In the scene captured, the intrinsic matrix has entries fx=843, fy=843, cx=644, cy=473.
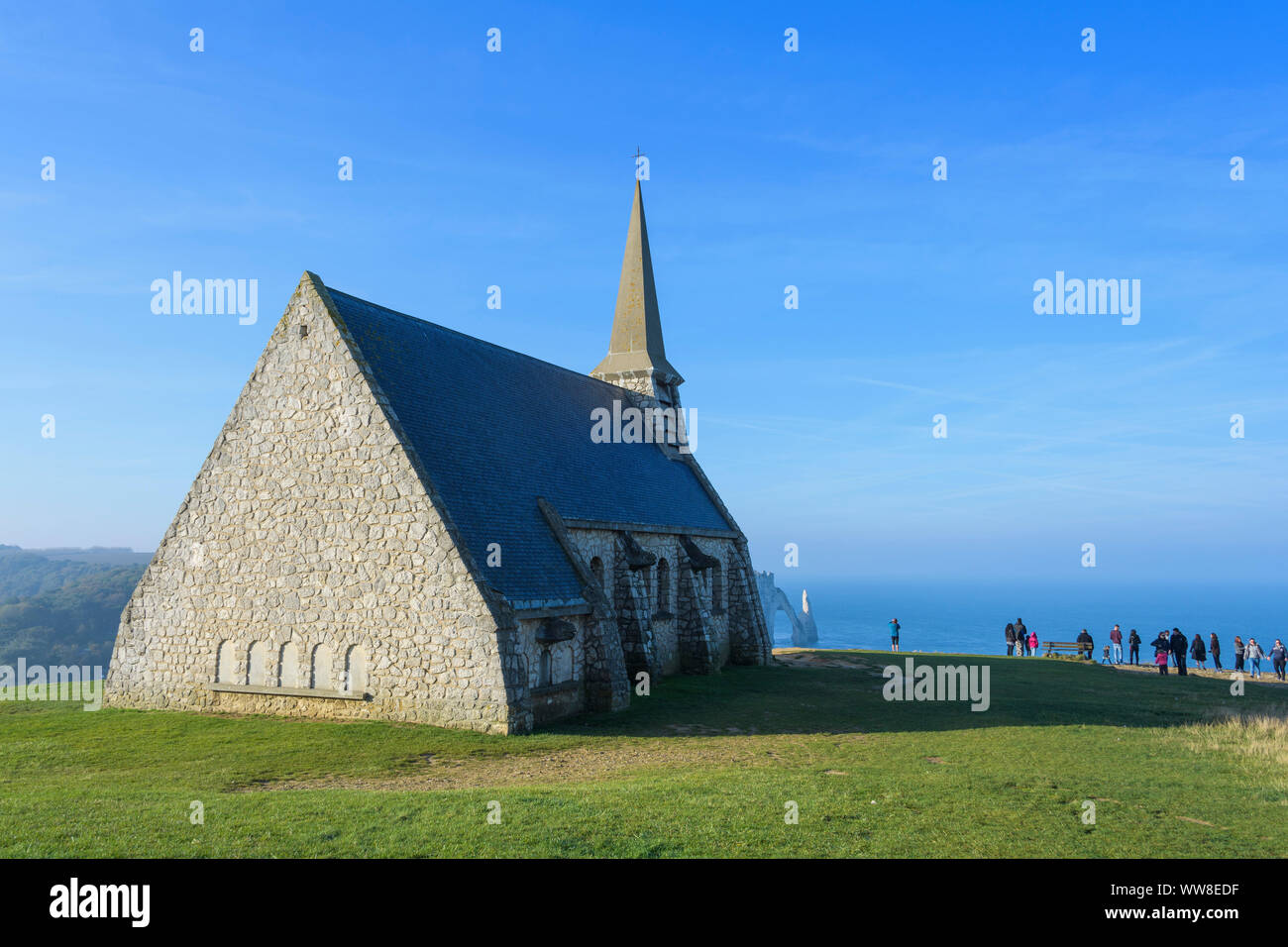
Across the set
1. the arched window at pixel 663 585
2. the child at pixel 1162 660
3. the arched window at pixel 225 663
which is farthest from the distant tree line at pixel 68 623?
the child at pixel 1162 660

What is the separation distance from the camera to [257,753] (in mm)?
16047

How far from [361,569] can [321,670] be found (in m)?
2.70

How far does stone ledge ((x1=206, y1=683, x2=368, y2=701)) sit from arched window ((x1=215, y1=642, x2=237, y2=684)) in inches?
6.4

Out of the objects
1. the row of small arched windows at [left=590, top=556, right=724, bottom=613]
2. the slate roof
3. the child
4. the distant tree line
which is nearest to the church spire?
the slate roof

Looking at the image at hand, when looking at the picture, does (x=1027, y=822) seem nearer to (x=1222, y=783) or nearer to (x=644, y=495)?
(x=1222, y=783)

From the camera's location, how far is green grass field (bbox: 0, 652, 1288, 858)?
9.73 metres

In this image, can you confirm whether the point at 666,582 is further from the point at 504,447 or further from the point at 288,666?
the point at 288,666

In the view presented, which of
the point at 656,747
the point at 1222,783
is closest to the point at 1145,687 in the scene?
the point at 1222,783

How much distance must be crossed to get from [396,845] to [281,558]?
13.0 metres

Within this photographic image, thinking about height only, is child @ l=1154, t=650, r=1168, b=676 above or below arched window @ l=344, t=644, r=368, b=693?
below

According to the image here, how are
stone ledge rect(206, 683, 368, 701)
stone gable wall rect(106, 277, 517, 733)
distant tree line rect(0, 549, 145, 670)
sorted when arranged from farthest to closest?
distant tree line rect(0, 549, 145, 670) < stone ledge rect(206, 683, 368, 701) < stone gable wall rect(106, 277, 517, 733)

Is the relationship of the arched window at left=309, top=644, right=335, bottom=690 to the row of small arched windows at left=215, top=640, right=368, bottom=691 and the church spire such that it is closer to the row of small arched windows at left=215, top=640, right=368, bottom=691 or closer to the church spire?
the row of small arched windows at left=215, top=640, right=368, bottom=691

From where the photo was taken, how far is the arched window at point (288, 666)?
66.2 feet
